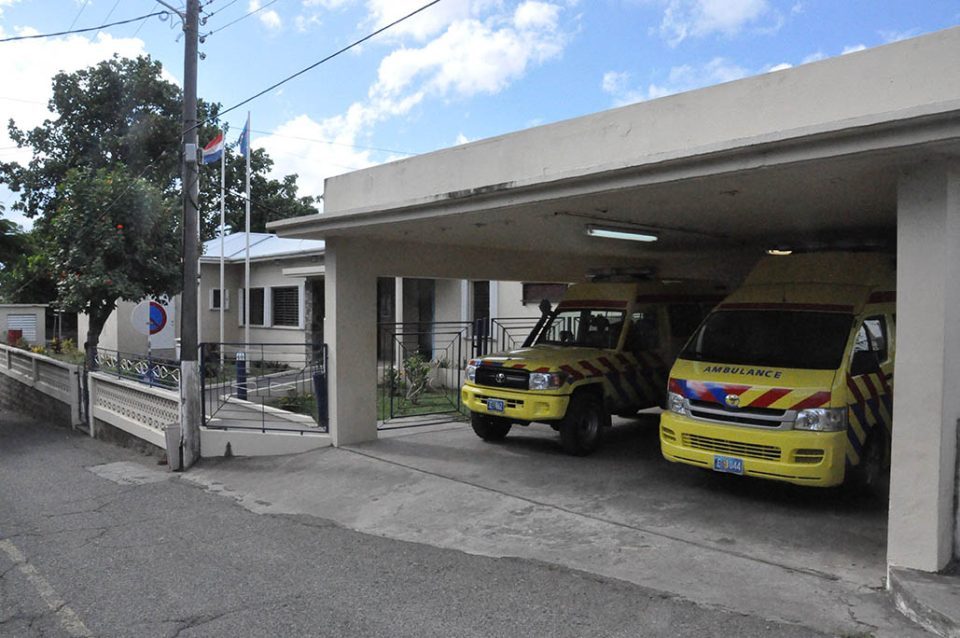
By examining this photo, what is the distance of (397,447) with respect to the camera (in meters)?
10.4

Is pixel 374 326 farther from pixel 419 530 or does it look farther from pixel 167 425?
pixel 419 530

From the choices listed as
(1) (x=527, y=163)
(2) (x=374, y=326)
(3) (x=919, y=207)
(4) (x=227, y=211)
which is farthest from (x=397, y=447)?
(4) (x=227, y=211)

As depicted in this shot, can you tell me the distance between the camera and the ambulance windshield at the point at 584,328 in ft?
33.4

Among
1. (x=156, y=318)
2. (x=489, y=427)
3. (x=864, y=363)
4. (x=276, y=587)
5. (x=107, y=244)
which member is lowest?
(x=276, y=587)

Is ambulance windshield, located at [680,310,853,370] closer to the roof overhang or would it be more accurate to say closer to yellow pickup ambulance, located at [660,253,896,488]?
yellow pickup ambulance, located at [660,253,896,488]

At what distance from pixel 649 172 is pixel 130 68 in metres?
31.7

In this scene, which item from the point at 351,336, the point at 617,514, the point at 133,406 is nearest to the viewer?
the point at 617,514

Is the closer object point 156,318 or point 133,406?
point 133,406

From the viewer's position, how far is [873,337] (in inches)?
294

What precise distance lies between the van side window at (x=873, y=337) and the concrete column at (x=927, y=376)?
2145mm

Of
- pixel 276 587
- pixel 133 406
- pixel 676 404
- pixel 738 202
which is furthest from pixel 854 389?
pixel 133 406

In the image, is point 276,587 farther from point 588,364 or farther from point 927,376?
point 588,364

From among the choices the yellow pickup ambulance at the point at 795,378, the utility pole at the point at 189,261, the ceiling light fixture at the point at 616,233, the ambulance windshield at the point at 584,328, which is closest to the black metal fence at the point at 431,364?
the ambulance windshield at the point at 584,328

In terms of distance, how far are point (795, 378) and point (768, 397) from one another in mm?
360
